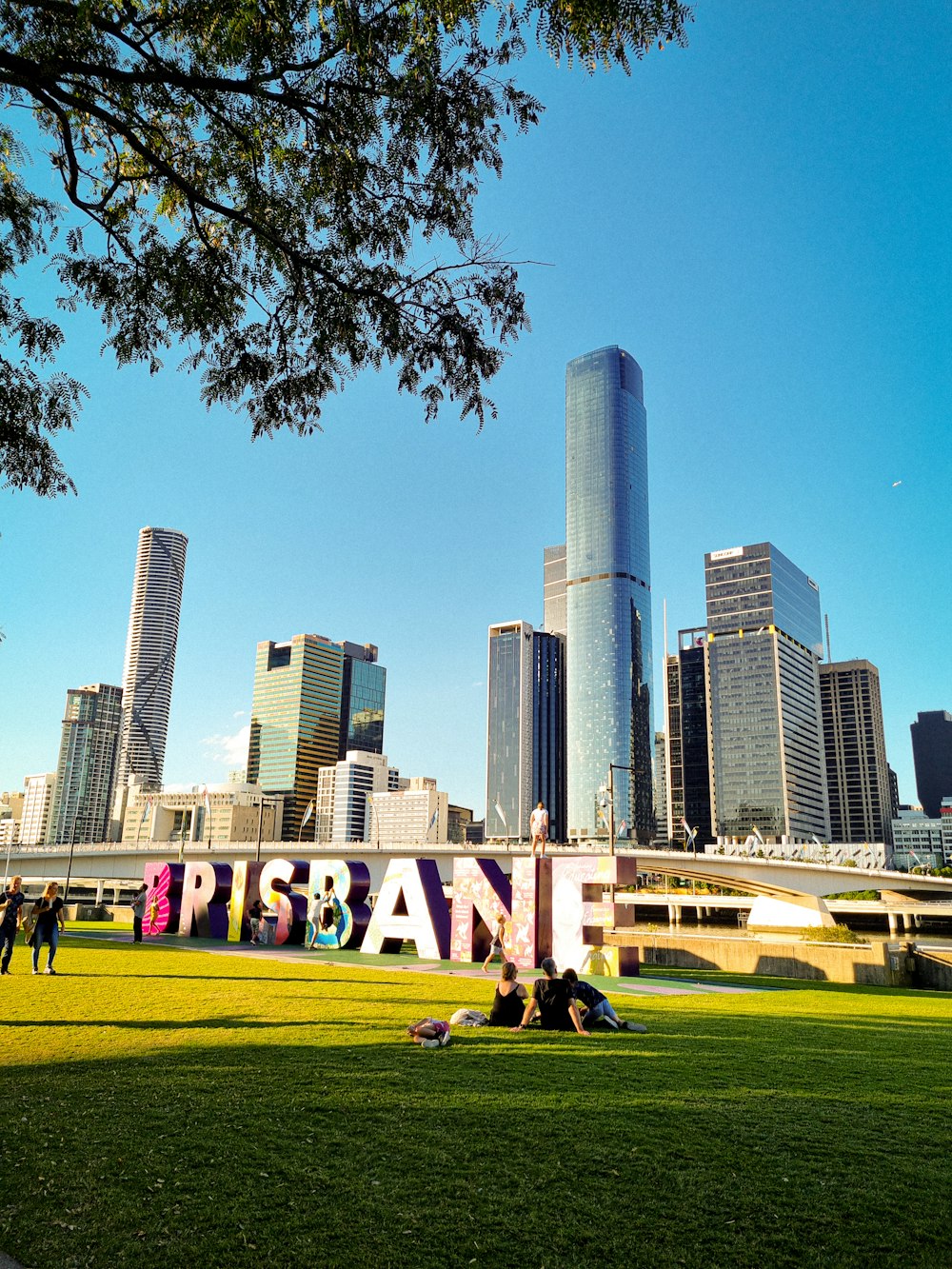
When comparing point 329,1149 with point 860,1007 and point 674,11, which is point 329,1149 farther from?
point 860,1007

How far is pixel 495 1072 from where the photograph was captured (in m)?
9.73

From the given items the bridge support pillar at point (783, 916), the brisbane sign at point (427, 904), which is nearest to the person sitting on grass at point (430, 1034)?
the brisbane sign at point (427, 904)

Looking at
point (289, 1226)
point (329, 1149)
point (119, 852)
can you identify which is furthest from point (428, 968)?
point (119, 852)

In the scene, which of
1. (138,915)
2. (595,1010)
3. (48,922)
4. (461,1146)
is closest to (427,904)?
(138,915)

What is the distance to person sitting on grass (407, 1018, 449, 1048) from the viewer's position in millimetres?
11203

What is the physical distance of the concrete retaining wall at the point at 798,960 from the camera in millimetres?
28203

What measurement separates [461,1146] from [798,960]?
82.6 ft

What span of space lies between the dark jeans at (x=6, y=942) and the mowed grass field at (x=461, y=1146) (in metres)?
6.65

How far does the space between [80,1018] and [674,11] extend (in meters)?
14.9

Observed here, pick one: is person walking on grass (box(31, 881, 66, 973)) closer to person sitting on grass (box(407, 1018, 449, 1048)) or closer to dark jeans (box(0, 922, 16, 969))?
dark jeans (box(0, 922, 16, 969))

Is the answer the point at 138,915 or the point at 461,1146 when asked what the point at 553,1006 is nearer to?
the point at 461,1146

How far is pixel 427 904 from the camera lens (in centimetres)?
2814

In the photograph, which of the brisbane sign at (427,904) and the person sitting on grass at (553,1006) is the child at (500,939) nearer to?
the brisbane sign at (427,904)

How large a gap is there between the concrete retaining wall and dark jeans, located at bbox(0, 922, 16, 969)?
54.4 feet
